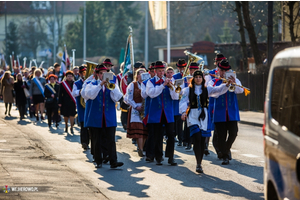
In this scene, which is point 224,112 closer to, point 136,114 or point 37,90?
point 136,114

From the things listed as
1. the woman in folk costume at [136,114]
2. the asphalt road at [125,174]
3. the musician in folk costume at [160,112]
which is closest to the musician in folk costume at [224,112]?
the asphalt road at [125,174]

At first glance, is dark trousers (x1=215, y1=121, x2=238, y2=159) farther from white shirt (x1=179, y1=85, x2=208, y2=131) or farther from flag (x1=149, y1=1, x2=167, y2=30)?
flag (x1=149, y1=1, x2=167, y2=30)

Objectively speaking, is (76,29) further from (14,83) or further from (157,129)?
(157,129)

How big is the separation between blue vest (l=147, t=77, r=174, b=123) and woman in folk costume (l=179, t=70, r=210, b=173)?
2.19 feet

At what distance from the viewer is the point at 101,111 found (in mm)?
9477

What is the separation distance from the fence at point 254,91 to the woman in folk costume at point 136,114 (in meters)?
12.7

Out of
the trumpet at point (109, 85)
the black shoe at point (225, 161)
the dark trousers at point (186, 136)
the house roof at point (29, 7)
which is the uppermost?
the house roof at point (29, 7)

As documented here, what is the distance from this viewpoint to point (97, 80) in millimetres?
9633

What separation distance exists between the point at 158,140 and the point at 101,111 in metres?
1.28

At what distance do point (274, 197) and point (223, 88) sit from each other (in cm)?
481

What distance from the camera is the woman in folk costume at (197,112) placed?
9117 millimetres

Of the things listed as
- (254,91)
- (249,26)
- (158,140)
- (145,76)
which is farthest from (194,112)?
(249,26)

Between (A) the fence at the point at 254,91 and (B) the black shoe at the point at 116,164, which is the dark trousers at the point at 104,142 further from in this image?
(A) the fence at the point at 254,91

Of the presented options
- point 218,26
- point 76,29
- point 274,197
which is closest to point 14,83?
point 274,197
